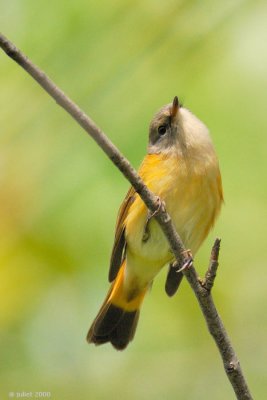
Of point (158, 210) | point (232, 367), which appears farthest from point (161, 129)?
point (232, 367)

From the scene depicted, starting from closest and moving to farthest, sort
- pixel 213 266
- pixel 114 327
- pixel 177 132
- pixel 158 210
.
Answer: pixel 213 266 → pixel 158 210 → pixel 177 132 → pixel 114 327

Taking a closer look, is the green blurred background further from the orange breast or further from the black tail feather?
the black tail feather

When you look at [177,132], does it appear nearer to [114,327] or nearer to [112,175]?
[112,175]

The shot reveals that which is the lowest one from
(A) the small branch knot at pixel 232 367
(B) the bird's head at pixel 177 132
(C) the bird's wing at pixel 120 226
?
(A) the small branch knot at pixel 232 367

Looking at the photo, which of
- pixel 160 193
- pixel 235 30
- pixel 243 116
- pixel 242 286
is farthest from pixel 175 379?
pixel 235 30

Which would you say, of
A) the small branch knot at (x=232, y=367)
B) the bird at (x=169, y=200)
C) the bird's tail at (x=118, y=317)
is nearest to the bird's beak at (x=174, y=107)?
the bird at (x=169, y=200)

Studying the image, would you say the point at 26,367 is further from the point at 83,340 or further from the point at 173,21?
the point at 173,21

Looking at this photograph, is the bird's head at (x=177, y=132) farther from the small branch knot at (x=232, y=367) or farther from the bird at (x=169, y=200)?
the small branch knot at (x=232, y=367)

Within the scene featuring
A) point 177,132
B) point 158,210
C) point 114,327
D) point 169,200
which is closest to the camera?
point 158,210
